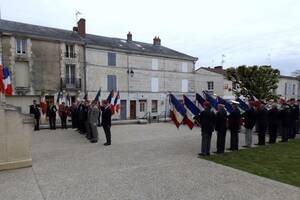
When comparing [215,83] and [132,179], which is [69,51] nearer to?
[215,83]

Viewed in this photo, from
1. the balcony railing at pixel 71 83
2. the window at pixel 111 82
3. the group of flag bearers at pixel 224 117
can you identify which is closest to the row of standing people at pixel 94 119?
the group of flag bearers at pixel 224 117

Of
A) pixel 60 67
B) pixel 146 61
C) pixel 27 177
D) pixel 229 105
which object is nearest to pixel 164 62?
pixel 146 61

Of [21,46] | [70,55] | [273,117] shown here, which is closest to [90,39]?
[70,55]

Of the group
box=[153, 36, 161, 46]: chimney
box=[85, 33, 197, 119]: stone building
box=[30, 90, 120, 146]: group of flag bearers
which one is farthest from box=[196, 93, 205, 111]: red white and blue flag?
box=[153, 36, 161, 46]: chimney

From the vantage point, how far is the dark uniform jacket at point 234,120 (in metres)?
10.2

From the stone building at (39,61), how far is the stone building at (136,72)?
1.48 metres

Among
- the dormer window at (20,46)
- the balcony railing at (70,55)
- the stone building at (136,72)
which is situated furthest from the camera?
the stone building at (136,72)

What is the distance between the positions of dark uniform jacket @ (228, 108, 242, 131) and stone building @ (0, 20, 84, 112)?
19.7 metres

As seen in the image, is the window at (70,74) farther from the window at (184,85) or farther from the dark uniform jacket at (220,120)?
the dark uniform jacket at (220,120)

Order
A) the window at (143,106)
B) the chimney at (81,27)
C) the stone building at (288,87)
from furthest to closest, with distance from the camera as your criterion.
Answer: the stone building at (288,87) → the window at (143,106) → the chimney at (81,27)

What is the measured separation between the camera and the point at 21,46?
83.6ft

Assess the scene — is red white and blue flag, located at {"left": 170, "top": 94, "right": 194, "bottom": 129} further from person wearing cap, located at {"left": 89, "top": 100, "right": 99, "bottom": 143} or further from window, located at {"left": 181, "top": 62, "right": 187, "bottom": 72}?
window, located at {"left": 181, "top": 62, "right": 187, "bottom": 72}

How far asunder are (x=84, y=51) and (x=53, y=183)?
24.3 metres

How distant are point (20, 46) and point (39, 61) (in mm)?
2122
